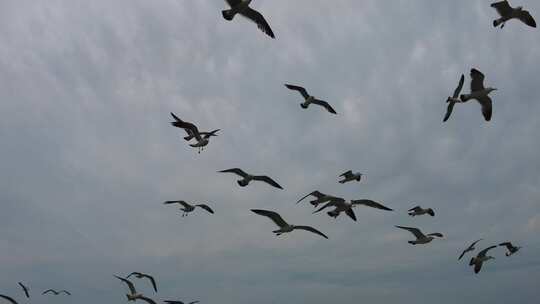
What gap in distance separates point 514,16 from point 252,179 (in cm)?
1566

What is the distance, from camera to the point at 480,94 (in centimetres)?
2866

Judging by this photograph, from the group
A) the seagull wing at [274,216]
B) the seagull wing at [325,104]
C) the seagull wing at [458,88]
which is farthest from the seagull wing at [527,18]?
the seagull wing at [274,216]

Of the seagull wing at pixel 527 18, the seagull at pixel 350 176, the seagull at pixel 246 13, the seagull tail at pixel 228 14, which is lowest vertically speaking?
the seagull at pixel 350 176

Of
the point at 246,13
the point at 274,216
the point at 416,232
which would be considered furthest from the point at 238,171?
the point at 416,232

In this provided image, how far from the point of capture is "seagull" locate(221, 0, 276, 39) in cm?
2370

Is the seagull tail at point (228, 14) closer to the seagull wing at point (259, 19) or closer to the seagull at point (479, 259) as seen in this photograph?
the seagull wing at point (259, 19)

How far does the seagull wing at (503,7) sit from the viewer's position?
83.3 ft

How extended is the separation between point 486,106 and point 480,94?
1014mm

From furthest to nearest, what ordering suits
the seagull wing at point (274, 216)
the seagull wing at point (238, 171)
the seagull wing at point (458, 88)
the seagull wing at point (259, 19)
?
1. the seagull wing at point (238, 171)
2. the seagull wing at point (274, 216)
3. the seagull wing at point (458, 88)
4. the seagull wing at point (259, 19)

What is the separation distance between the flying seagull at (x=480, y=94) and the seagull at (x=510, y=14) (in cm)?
279

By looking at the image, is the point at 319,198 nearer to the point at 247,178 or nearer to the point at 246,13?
the point at 247,178

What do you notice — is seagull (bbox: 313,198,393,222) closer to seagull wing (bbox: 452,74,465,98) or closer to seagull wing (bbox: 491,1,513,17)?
seagull wing (bbox: 452,74,465,98)

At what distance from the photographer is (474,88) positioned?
28609mm

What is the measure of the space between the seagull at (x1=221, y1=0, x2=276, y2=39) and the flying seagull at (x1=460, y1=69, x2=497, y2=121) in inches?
421
